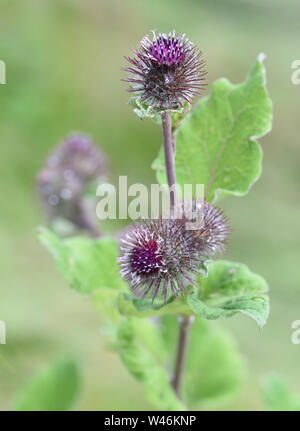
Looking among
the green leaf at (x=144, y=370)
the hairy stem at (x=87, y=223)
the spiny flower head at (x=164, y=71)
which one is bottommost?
the green leaf at (x=144, y=370)

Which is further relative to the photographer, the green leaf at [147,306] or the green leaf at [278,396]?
the green leaf at [278,396]

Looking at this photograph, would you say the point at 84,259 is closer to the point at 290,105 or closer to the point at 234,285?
the point at 234,285

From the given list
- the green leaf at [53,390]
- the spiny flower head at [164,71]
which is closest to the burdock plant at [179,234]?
the spiny flower head at [164,71]

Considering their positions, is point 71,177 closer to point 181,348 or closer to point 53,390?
point 53,390

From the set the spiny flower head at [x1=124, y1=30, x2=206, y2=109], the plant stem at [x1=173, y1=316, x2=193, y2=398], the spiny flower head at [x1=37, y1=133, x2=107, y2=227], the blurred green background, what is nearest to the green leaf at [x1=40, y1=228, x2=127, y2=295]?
the plant stem at [x1=173, y1=316, x2=193, y2=398]

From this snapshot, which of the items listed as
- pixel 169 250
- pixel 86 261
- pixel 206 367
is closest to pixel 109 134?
pixel 206 367

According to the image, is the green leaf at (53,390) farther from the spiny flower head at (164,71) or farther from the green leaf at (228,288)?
the spiny flower head at (164,71)

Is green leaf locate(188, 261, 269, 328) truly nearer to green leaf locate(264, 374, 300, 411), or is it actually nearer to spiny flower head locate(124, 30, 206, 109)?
spiny flower head locate(124, 30, 206, 109)
